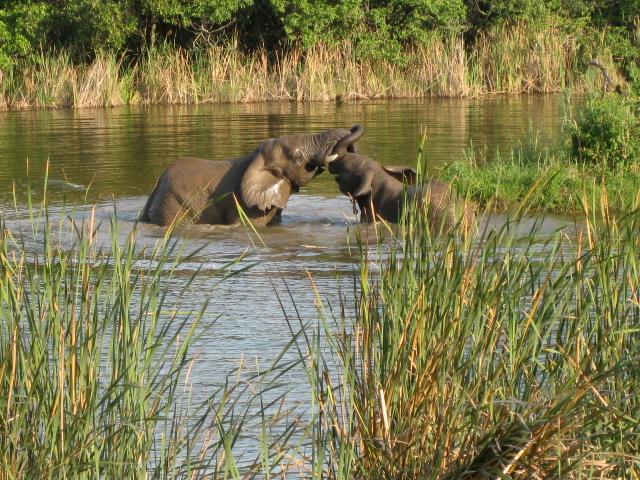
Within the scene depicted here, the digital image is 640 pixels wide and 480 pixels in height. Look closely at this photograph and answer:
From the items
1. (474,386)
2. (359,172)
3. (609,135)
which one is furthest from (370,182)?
(474,386)

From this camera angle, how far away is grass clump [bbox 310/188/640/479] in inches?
151

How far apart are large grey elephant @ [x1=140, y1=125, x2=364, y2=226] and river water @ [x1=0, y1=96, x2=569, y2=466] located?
222 millimetres

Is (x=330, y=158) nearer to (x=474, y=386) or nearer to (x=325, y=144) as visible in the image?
(x=325, y=144)

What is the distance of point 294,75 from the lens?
26.7 meters

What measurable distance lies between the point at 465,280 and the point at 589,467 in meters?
0.73

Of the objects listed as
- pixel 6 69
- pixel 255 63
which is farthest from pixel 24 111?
pixel 255 63

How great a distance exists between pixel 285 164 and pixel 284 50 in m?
18.7

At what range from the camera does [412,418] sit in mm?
4004

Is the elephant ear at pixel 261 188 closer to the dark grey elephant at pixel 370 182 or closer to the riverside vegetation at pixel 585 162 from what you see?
the dark grey elephant at pixel 370 182

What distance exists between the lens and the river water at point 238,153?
7275mm

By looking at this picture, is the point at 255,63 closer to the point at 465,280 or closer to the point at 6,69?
the point at 6,69

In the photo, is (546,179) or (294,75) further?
(294,75)

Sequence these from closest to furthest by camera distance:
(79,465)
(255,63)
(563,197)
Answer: (79,465)
(563,197)
(255,63)

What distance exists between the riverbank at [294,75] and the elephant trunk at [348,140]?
602 inches
